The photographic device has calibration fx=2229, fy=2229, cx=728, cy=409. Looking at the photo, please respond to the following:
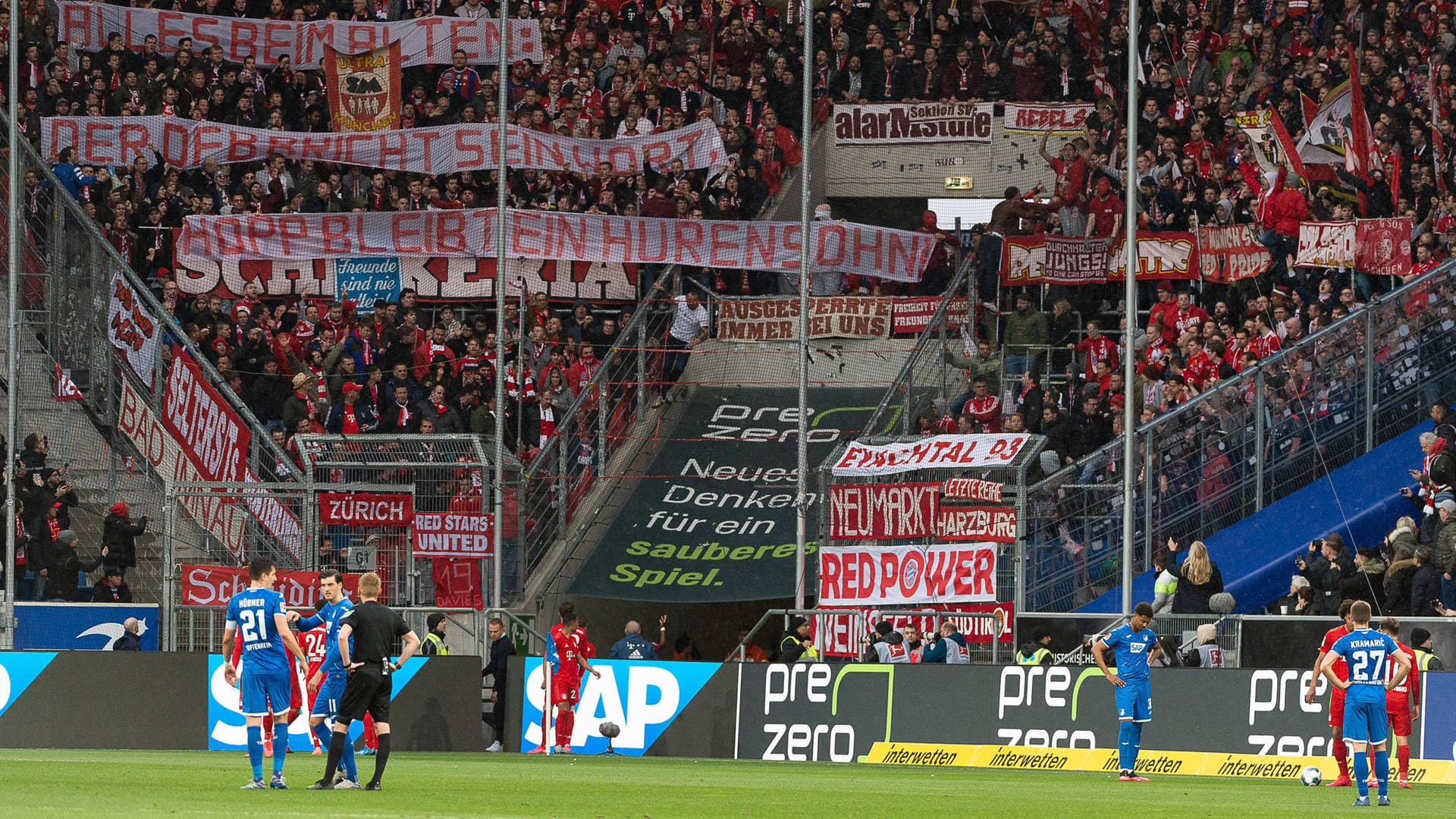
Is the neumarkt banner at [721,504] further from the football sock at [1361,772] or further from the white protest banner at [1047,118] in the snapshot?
the football sock at [1361,772]

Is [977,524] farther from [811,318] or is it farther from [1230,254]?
[811,318]

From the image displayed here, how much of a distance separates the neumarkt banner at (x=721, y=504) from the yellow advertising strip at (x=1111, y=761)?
17.9ft

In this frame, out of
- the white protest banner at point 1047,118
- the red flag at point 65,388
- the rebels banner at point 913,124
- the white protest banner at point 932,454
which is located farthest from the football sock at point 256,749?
the rebels banner at point 913,124

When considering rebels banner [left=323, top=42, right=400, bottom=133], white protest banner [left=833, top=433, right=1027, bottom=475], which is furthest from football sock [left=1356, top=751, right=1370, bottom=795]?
rebels banner [left=323, top=42, right=400, bottom=133]

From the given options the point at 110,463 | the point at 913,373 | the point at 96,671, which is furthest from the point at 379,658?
the point at 913,373

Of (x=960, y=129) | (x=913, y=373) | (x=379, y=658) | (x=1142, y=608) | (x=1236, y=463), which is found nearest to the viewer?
(x=379, y=658)

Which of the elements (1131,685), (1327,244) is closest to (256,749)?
(1131,685)

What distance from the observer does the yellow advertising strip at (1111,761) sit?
20.0 metres

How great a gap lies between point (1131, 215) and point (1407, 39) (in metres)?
10.6

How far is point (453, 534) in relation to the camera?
76.7ft

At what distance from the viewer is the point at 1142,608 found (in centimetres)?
1870

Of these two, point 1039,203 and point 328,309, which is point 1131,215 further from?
point 328,309

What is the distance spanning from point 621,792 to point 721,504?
13.3 metres

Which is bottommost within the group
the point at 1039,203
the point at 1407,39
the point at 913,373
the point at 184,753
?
the point at 184,753
